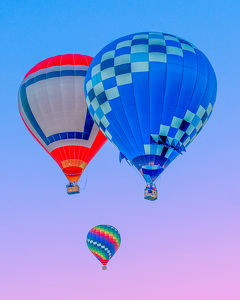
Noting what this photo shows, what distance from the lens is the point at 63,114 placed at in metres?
25.5

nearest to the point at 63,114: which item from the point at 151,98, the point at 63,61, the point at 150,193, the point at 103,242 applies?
the point at 63,61

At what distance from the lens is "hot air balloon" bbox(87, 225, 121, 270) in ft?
103

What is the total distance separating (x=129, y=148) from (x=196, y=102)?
2347mm

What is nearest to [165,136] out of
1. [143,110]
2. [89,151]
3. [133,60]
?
[143,110]

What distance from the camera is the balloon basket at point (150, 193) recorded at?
22.7 meters

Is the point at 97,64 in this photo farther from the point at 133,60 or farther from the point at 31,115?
the point at 31,115

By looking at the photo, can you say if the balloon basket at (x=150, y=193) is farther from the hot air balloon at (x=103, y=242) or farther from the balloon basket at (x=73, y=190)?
the hot air balloon at (x=103, y=242)

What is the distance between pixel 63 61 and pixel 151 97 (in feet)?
16.5

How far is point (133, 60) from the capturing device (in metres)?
22.5

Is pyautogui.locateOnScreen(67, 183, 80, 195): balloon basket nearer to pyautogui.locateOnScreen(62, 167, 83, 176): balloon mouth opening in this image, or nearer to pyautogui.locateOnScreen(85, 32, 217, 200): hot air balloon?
pyautogui.locateOnScreen(62, 167, 83, 176): balloon mouth opening

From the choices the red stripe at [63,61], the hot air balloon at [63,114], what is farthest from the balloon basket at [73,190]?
the red stripe at [63,61]

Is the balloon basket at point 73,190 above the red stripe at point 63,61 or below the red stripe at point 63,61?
below

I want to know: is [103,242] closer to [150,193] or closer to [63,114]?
[63,114]

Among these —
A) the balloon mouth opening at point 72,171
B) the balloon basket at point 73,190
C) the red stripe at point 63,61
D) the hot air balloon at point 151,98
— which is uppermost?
the red stripe at point 63,61
